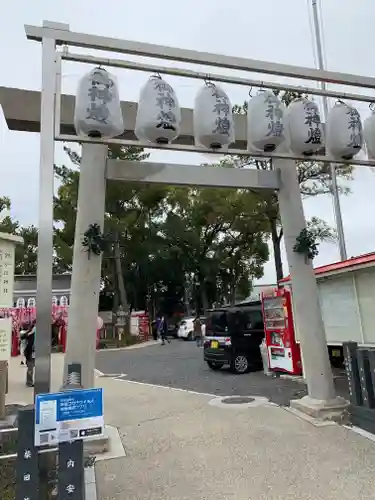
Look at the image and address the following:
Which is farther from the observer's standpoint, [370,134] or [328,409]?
[328,409]

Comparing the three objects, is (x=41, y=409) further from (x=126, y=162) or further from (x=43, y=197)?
(x=126, y=162)

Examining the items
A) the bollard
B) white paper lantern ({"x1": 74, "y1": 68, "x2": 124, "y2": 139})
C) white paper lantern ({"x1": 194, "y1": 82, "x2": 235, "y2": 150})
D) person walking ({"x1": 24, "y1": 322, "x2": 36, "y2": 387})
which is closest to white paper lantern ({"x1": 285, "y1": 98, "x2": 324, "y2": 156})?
white paper lantern ({"x1": 194, "y1": 82, "x2": 235, "y2": 150})

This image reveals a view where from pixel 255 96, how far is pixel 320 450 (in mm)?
4267

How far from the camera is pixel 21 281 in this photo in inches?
1057

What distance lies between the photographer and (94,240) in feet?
16.4

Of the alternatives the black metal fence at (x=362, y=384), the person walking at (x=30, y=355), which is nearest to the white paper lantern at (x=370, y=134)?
the black metal fence at (x=362, y=384)

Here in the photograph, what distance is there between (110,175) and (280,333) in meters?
6.02

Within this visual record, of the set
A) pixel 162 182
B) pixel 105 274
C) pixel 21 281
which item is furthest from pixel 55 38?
pixel 105 274

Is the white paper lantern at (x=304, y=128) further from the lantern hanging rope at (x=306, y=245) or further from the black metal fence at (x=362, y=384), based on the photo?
the black metal fence at (x=362, y=384)

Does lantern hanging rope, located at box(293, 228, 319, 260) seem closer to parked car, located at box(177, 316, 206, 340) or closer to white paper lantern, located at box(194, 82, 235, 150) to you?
white paper lantern, located at box(194, 82, 235, 150)

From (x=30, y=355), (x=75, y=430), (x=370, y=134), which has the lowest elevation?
(x=75, y=430)

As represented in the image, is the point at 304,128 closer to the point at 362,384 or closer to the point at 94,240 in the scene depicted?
the point at 94,240

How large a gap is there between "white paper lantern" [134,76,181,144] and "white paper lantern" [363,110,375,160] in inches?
107

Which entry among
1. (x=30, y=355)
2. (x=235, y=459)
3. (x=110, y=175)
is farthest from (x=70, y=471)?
(x=30, y=355)
